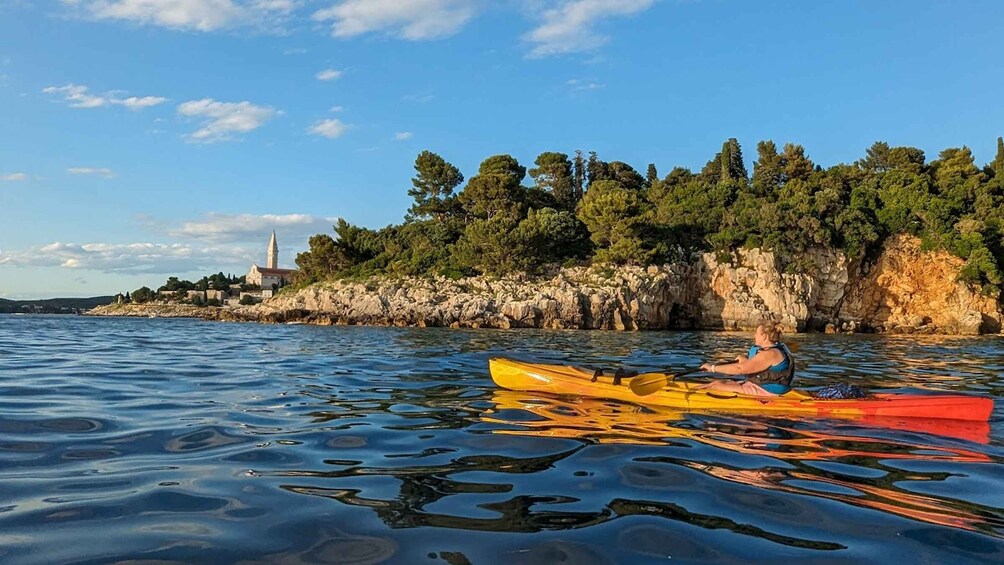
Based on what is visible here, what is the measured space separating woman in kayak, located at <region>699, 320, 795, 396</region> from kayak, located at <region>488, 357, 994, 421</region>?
24 cm

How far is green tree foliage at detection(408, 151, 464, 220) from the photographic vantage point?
70062 millimetres

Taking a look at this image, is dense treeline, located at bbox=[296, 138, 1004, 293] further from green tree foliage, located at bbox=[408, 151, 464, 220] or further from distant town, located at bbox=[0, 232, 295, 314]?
distant town, located at bbox=[0, 232, 295, 314]

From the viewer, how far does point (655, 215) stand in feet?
201

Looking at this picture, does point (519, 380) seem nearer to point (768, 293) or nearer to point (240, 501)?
point (240, 501)

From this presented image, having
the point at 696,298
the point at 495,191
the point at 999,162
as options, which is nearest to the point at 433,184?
the point at 495,191

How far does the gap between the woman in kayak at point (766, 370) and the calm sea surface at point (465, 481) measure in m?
0.83

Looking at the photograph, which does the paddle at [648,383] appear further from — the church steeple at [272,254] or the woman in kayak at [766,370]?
the church steeple at [272,254]

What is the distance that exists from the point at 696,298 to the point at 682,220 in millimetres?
8141

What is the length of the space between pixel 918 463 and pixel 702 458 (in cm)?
204

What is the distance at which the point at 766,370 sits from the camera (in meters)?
9.01

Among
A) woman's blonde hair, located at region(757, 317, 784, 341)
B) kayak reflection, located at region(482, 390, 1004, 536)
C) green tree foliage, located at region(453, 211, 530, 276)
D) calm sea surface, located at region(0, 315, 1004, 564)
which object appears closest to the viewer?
calm sea surface, located at region(0, 315, 1004, 564)

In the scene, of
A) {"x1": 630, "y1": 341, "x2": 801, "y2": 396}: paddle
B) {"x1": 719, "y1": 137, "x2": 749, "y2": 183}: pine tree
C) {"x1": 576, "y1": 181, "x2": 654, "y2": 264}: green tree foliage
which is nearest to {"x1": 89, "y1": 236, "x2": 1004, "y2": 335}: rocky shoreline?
{"x1": 576, "y1": 181, "x2": 654, "y2": 264}: green tree foliage

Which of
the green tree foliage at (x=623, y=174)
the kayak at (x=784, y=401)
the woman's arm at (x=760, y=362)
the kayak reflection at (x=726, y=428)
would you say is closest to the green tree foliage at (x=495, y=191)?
the green tree foliage at (x=623, y=174)

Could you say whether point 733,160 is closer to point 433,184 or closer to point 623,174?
point 623,174
